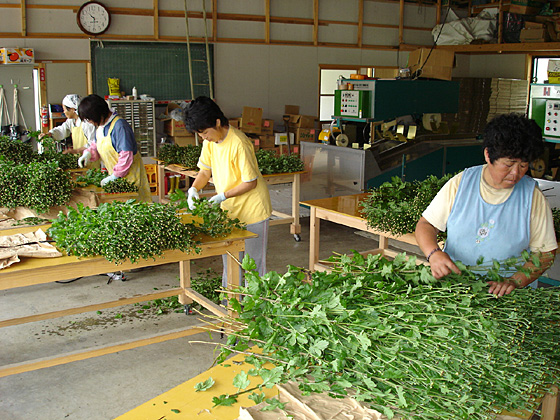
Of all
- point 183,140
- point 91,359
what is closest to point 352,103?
point 183,140

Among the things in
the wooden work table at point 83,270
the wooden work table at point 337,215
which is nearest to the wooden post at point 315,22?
the wooden work table at point 337,215

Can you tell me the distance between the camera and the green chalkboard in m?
8.88

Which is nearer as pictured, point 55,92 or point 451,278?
point 451,278

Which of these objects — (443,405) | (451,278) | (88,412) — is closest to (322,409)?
(443,405)

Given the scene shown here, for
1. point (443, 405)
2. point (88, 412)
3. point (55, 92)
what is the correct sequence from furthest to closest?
point (55, 92), point (88, 412), point (443, 405)

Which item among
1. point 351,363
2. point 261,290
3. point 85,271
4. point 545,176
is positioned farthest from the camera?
point 545,176

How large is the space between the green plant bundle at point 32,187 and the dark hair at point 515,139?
323cm

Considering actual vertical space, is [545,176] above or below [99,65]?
below

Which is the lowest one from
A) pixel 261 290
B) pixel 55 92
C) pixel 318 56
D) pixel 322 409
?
pixel 322 409

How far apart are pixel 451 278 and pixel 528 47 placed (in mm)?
9394

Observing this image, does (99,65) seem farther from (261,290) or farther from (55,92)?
(261,290)

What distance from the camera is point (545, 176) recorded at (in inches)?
206

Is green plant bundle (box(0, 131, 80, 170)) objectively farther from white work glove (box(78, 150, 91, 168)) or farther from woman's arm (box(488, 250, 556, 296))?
woman's arm (box(488, 250, 556, 296))

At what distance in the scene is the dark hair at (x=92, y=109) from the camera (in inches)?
182
